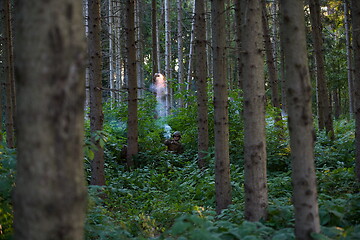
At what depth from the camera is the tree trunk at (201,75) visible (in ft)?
34.9

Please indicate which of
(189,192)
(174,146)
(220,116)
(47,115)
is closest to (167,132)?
(174,146)

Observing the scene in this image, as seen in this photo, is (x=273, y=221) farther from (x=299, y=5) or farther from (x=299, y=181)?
(x=299, y=5)

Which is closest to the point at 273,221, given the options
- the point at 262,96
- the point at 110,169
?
the point at 262,96

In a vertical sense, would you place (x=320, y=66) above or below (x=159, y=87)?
below

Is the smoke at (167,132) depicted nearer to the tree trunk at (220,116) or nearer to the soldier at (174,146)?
the soldier at (174,146)

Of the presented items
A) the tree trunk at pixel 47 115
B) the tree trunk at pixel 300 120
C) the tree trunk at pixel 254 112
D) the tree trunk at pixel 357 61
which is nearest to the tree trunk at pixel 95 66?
the tree trunk at pixel 254 112

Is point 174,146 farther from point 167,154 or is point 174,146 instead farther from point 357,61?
point 357,61

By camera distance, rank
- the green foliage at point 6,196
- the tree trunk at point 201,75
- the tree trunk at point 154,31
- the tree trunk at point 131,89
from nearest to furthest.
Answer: the green foliage at point 6,196, the tree trunk at point 201,75, the tree trunk at point 131,89, the tree trunk at point 154,31

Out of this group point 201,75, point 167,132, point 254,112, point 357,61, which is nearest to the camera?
point 254,112

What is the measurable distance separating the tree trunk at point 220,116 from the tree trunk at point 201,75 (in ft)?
10.1

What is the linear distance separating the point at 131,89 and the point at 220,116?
537 centimetres

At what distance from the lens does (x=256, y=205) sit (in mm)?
5137

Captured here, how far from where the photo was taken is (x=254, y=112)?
5.09m

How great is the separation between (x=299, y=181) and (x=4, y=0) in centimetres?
908
